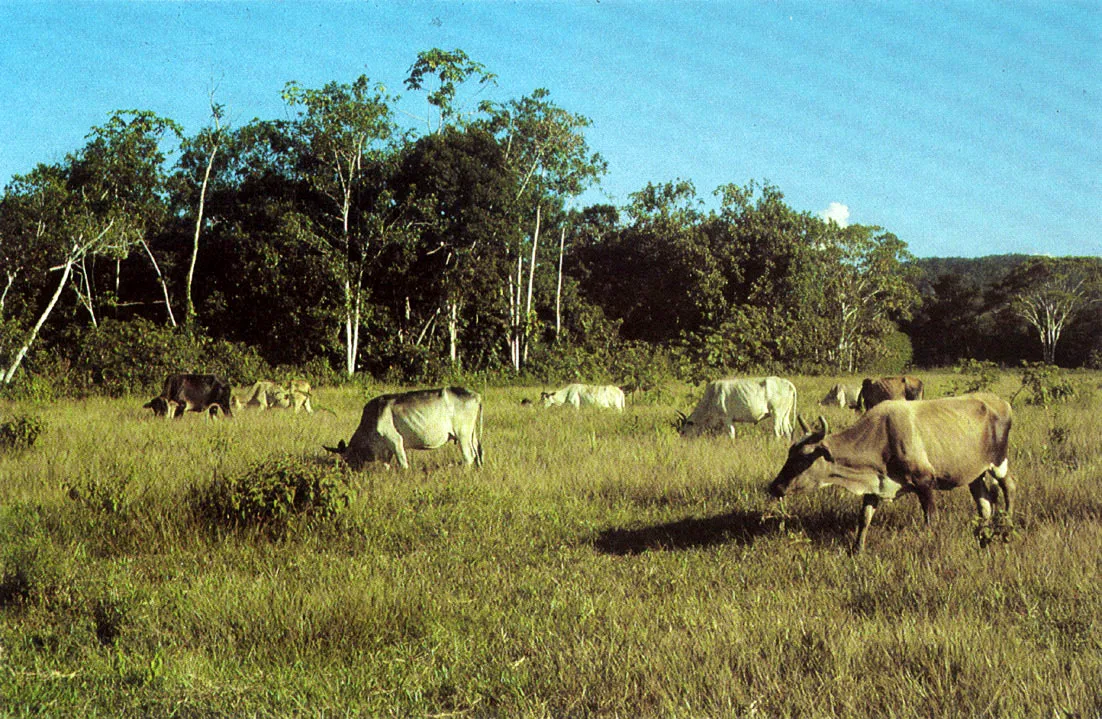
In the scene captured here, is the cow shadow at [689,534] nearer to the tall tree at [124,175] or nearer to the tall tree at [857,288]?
the tall tree at [124,175]

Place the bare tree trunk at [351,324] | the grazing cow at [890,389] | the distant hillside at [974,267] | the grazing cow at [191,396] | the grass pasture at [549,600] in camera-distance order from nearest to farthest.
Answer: the grass pasture at [549,600]
the grazing cow at [890,389]
the grazing cow at [191,396]
the bare tree trunk at [351,324]
the distant hillside at [974,267]

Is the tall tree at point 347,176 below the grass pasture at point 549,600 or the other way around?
the other way around

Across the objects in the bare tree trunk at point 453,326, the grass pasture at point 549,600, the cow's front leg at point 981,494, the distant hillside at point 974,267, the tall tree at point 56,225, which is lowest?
the grass pasture at point 549,600

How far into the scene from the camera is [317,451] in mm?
12609

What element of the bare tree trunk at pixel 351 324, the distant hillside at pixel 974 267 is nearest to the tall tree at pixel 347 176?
the bare tree trunk at pixel 351 324

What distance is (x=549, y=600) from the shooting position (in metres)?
5.89

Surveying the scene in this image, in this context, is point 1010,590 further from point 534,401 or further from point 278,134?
point 278,134

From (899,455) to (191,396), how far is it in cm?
1548

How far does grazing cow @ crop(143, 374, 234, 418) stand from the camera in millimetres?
18266

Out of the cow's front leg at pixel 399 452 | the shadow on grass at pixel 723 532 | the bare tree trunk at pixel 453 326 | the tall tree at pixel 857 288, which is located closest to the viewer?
the shadow on grass at pixel 723 532

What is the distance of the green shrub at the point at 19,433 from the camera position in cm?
1226

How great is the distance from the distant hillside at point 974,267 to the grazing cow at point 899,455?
43.9 meters

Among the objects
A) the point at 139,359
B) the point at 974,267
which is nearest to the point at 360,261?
the point at 139,359

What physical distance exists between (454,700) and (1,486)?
781cm
